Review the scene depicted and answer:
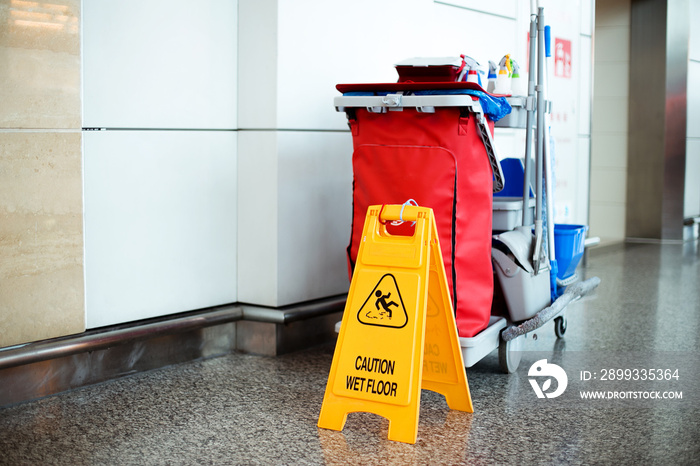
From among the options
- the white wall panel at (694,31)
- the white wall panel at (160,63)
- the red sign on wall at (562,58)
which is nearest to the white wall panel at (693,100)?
the white wall panel at (694,31)

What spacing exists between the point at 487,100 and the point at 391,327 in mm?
882

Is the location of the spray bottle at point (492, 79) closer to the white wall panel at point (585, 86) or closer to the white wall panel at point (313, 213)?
the white wall panel at point (313, 213)

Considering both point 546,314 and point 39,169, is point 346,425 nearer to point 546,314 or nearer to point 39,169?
point 546,314

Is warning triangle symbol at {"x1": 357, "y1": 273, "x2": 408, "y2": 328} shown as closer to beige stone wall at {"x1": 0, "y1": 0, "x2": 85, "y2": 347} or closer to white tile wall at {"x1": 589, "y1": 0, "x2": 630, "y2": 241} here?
beige stone wall at {"x1": 0, "y1": 0, "x2": 85, "y2": 347}

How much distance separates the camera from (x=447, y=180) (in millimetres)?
2752

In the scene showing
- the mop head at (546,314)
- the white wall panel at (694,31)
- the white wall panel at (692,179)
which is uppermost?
the white wall panel at (694,31)

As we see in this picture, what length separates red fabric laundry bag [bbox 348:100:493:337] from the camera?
2748mm

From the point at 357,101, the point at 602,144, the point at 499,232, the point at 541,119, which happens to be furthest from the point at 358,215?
the point at 602,144

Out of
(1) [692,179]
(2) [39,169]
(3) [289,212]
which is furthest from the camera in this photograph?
(1) [692,179]

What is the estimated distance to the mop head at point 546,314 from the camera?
3018mm

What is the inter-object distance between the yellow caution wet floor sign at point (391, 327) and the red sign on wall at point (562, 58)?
3.69 metres

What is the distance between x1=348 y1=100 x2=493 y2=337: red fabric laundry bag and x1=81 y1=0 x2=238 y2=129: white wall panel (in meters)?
0.79

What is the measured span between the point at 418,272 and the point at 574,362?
1.23 m

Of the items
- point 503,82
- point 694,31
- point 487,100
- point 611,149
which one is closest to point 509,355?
point 487,100
